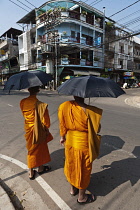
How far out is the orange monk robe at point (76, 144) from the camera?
1892 mm

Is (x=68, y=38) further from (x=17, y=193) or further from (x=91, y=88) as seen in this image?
(x=17, y=193)

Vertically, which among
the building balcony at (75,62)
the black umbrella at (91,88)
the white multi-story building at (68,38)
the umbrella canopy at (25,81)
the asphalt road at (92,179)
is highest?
the white multi-story building at (68,38)

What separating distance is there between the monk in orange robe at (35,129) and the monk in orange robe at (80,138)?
46 cm

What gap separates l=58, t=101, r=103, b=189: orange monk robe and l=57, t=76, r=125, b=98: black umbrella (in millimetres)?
207

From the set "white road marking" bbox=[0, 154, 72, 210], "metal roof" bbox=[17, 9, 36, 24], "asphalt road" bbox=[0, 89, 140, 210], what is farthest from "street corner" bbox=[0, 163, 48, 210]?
"metal roof" bbox=[17, 9, 36, 24]

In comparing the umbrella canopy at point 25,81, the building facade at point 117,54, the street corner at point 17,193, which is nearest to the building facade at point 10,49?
the building facade at point 117,54

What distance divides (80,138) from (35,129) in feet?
2.57

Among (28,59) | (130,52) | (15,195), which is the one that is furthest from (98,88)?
(130,52)

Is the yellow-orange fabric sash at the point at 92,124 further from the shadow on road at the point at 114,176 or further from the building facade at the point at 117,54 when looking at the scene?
the building facade at the point at 117,54

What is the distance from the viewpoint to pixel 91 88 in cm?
178

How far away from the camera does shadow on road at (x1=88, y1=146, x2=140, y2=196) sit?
229cm

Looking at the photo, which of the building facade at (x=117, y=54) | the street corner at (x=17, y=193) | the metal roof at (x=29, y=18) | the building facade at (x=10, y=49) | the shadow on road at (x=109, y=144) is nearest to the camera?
the street corner at (x=17, y=193)

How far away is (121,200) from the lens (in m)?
2.05

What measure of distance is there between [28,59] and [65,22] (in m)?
10.3
